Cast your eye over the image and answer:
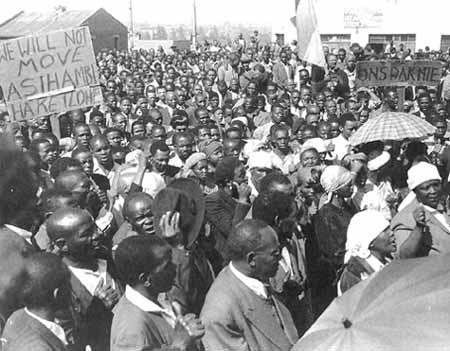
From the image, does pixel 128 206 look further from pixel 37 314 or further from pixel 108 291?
pixel 37 314

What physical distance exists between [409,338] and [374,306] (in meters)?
A: 0.21

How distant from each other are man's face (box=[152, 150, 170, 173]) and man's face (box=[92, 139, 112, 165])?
0.66 meters

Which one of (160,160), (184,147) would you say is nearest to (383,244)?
(160,160)

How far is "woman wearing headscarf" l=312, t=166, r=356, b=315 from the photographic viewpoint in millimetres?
4820

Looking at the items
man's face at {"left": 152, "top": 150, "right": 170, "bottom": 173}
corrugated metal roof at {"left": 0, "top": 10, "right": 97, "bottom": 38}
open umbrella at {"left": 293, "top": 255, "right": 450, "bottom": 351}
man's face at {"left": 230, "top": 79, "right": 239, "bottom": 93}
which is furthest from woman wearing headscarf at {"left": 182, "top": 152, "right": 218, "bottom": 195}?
corrugated metal roof at {"left": 0, "top": 10, "right": 97, "bottom": 38}

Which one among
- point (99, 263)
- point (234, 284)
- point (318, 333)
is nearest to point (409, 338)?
point (318, 333)

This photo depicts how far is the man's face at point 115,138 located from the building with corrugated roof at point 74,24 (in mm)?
30462

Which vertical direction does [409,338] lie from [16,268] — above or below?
above

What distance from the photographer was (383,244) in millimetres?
3717

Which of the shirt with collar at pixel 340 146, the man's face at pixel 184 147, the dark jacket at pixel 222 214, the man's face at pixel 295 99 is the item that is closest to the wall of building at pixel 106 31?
the man's face at pixel 295 99

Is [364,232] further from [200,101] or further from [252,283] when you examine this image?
[200,101]

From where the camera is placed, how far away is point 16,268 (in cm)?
324

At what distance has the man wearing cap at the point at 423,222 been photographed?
412 centimetres

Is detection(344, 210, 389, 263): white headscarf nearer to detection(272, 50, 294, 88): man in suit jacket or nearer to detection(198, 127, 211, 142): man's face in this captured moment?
detection(198, 127, 211, 142): man's face
